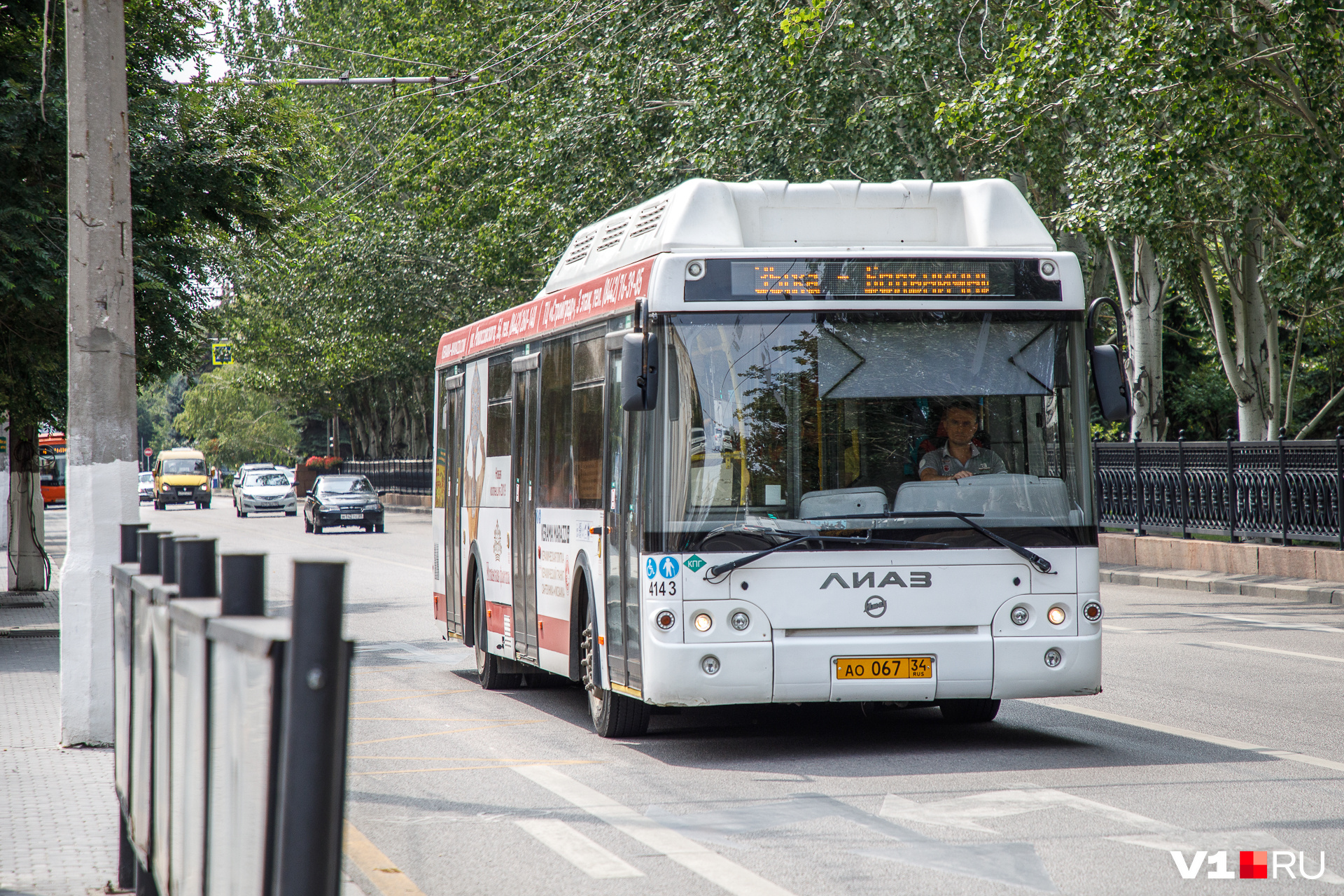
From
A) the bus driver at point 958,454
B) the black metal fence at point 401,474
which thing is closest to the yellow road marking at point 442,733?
the bus driver at point 958,454

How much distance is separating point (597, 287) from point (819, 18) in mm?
12666

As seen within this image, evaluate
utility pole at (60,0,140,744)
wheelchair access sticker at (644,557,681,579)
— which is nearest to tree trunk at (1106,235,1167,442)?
wheelchair access sticker at (644,557,681,579)

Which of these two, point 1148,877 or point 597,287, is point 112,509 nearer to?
point 597,287

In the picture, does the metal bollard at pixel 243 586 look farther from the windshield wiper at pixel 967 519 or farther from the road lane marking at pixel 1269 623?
the road lane marking at pixel 1269 623

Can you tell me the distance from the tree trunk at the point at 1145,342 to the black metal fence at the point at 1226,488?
296 centimetres

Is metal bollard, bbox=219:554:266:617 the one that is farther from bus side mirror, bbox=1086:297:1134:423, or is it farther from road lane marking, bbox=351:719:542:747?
road lane marking, bbox=351:719:542:747

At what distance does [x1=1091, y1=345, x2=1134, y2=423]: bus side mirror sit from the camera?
8148mm

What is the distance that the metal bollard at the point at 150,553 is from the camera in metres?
5.06

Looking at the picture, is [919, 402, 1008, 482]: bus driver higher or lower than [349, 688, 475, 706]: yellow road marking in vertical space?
higher

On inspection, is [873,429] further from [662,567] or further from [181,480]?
[181,480]

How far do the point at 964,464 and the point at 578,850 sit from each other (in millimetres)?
3178

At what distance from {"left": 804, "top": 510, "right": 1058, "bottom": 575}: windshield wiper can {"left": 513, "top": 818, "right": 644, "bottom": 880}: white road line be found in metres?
2.40

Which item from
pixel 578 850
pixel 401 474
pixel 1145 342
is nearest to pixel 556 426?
pixel 578 850

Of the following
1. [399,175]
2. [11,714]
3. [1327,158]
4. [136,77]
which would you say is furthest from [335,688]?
[399,175]
